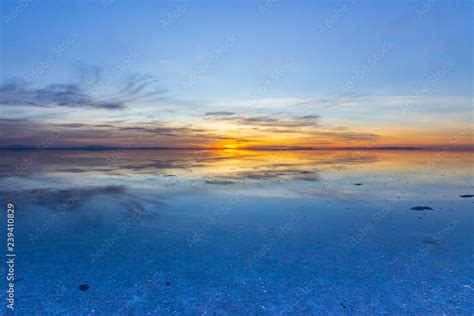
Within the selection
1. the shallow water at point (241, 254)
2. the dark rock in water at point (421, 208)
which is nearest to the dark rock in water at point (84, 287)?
the shallow water at point (241, 254)

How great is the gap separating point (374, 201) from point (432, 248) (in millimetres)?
7553

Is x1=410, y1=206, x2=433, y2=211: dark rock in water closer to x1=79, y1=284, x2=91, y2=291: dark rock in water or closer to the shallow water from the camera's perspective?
the shallow water

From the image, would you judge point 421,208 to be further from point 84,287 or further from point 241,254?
point 84,287

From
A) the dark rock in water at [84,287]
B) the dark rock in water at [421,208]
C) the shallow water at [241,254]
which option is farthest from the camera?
the dark rock in water at [421,208]

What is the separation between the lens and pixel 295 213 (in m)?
16.7

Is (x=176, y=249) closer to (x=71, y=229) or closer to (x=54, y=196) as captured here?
(x=71, y=229)

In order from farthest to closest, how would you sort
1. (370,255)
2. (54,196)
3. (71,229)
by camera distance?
(54,196) < (71,229) < (370,255)

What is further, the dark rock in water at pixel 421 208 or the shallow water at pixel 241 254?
the dark rock in water at pixel 421 208

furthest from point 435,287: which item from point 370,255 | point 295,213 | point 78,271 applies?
point 78,271

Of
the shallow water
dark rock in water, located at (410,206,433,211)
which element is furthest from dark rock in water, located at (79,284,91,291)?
dark rock in water, located at (410,206,433,211)

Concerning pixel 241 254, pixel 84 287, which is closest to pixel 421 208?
pixel 241 254

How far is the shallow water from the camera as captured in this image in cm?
834

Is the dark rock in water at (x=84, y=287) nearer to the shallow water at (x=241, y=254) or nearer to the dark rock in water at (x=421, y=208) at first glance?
A: the shallow water at (x=241, y=254)

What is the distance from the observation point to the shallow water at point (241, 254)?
27.4 ft
